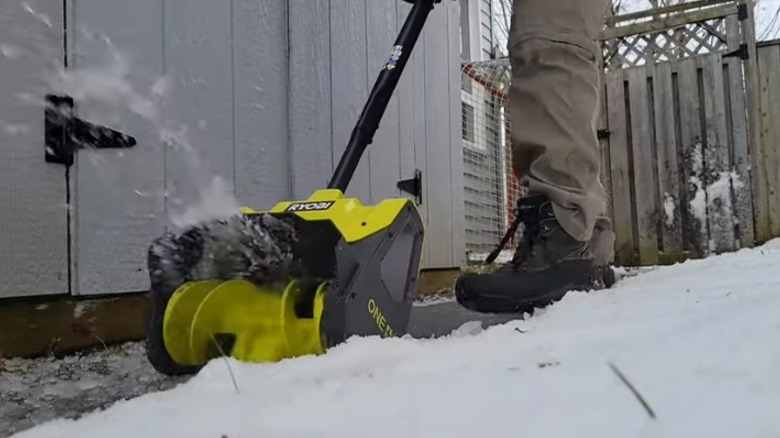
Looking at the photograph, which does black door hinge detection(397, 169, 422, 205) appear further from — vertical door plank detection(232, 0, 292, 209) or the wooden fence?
the wooden fence

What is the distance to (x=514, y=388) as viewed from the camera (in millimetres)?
741

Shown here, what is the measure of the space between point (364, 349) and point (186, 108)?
1074 millimetres

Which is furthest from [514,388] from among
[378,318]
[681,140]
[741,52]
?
[741,52]

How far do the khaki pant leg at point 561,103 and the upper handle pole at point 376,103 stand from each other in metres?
0.27

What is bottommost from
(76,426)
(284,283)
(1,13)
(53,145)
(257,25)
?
(76,426)

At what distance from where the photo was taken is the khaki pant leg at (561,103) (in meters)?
1.56

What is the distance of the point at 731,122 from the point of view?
4.54 meters

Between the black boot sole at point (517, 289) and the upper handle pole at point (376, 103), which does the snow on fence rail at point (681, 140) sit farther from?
the black boot sole at point (517, 289)

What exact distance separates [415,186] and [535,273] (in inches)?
62.1

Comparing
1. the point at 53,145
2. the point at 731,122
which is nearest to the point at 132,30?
the point at 53,145

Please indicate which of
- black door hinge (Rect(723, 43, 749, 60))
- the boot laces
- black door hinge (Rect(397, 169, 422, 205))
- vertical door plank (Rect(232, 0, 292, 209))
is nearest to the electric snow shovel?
the boot laces

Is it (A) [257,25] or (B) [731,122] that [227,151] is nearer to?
(A) [257,25]

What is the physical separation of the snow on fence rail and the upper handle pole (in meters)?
2.71

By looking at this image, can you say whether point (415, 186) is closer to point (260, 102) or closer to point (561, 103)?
point (260, 102)
